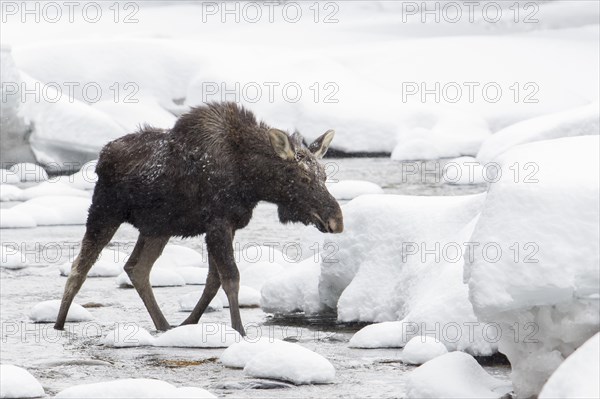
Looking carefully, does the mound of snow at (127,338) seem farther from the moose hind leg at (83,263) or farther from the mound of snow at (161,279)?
the mound of snow at (161,279)

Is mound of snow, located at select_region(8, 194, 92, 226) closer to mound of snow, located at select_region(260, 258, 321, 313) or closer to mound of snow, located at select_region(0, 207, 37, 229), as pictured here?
mound of snow, located at select_region(0, 207, 37, 229)

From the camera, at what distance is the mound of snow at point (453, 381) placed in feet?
24.0

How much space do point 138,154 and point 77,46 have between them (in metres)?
31.9

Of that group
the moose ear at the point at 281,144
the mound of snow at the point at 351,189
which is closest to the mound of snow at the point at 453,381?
the moose ear at the point at 281,144

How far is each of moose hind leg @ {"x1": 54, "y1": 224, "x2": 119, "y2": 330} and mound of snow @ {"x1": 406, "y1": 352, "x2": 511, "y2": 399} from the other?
156 inches

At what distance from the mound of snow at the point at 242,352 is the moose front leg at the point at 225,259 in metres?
1.19

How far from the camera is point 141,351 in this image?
949 centimetres

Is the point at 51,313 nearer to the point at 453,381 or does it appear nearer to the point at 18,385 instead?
the point at 18,385

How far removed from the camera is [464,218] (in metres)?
11.1

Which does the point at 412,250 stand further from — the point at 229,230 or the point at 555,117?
the point at 555,117

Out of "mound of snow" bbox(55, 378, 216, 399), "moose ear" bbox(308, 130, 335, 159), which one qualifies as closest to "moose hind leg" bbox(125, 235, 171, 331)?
"moose ear" bbox(308, 130, 335, 159)

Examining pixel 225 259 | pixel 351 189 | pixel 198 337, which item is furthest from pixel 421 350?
pixel 351 189

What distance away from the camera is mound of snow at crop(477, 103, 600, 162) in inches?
874

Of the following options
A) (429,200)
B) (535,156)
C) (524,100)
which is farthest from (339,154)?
(535,156)
